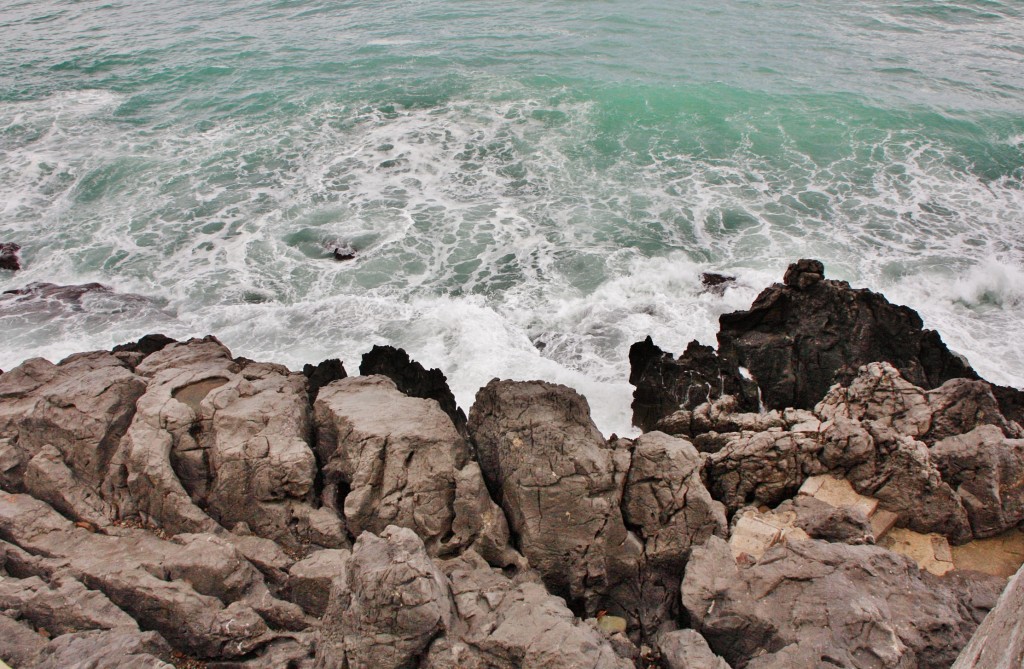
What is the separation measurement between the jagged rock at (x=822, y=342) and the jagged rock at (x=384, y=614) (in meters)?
11.7

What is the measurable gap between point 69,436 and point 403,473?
243 inches

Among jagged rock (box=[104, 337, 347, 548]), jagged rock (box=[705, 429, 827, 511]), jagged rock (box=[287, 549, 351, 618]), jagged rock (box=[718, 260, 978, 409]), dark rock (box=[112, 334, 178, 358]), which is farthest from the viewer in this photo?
dark rock (box=[112, 334, 178, 358])

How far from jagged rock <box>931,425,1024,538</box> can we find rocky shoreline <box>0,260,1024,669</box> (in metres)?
0.04

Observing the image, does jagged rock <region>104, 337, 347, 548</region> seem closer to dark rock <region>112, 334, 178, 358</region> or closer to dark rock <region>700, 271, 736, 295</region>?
dark rock <region>112, 334, 178, 358</region>

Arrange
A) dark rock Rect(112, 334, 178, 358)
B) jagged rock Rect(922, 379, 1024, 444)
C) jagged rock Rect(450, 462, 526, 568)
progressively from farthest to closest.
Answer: dark rock Rect(112, 334, 178, 358) < jagged rock Rect(922, 379, 1024, 444) < jagged rock Rect(450, 462, 526, 568)

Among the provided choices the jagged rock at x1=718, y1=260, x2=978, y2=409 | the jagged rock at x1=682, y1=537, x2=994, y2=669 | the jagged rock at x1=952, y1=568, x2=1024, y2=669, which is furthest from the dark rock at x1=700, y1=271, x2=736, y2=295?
the jagged rock at x1=952, y1=568, x2=1024, y2=669

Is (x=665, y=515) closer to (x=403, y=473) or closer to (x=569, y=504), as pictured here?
(x=569, y=504)

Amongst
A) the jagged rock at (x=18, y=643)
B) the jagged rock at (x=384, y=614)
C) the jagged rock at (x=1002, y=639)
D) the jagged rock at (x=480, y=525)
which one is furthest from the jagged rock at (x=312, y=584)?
the jagged rock at (x=1002, y=639)

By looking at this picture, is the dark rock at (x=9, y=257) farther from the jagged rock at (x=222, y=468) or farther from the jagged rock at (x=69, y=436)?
the jagged rock at (x=222, y=468)

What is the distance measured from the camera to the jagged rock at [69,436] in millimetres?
12422

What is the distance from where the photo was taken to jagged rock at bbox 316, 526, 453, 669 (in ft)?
28.5

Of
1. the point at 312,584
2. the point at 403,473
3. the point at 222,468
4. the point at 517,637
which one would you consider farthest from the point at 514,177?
the point at 517,637

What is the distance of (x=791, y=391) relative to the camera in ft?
58.8

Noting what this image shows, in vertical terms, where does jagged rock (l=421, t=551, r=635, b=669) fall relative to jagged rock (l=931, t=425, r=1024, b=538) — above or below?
above
